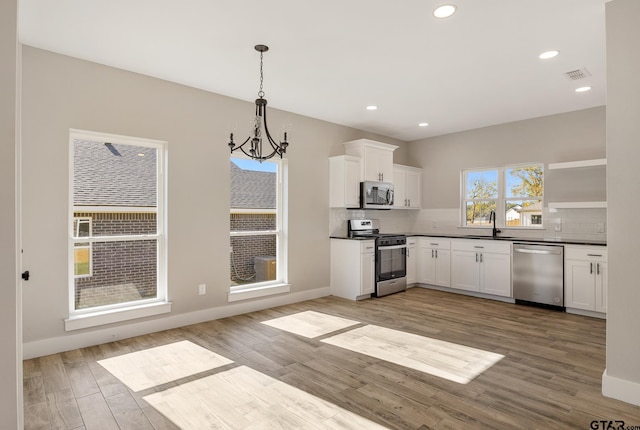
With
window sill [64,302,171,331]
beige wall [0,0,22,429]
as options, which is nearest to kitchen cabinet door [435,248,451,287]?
window sill [64,302,171,331]

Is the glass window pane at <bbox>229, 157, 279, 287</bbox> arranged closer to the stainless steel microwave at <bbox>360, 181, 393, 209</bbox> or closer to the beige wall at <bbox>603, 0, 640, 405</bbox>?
the stainless steel microwave at <bbox>360, 181, 393, 209</bbox>

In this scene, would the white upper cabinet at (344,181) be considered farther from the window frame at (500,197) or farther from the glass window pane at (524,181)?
the glass window pane at (524,181)

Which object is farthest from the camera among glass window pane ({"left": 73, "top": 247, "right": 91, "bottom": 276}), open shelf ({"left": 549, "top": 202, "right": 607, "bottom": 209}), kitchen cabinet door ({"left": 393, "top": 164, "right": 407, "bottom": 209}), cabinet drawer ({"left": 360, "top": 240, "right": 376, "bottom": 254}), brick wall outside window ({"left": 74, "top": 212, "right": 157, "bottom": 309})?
kitchen cabinet door ({"left": 393, "top": 164, "right": 407, "bottom": 209})

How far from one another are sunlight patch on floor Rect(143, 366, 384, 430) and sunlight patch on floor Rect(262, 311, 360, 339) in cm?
118

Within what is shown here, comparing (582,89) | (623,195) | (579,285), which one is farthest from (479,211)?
(623,195)

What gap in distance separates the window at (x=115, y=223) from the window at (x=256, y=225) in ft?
3.19

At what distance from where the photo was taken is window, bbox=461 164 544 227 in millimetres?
5723

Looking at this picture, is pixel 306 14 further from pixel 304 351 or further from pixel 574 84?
pixel 574 84

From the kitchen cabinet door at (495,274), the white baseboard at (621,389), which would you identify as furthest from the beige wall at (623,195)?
the kitchen cabinet door at (495,274)

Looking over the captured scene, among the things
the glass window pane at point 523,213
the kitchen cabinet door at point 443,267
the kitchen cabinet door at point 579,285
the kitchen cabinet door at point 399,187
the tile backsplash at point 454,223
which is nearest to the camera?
the kitchen cabinet door at point 579,285

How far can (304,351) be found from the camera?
11.3 feet

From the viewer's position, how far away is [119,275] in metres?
3.88

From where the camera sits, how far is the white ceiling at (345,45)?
2.68 metres

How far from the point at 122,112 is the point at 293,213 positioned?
254 centimetres
